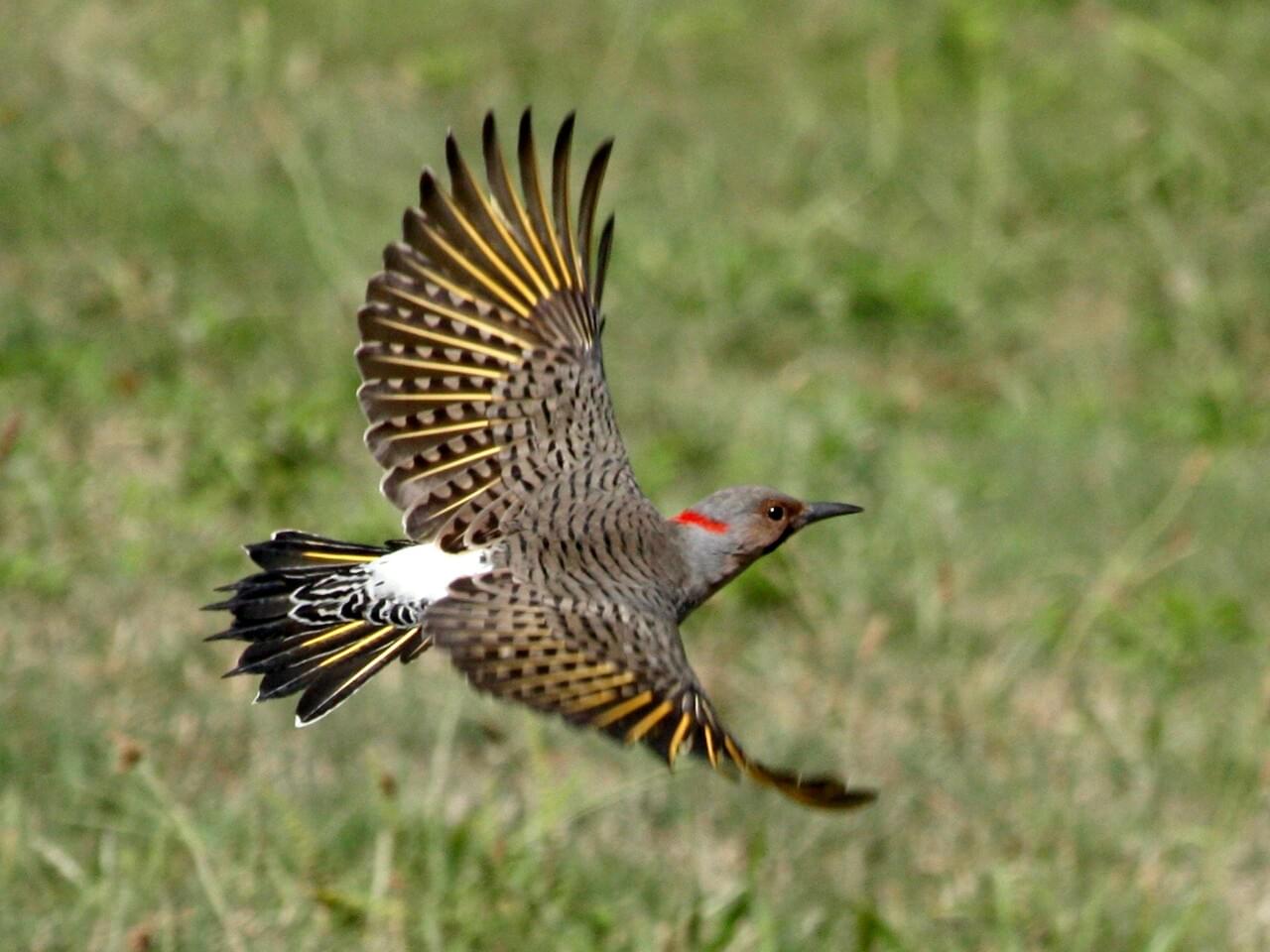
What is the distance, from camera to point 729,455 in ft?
24.7

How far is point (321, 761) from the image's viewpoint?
549cm

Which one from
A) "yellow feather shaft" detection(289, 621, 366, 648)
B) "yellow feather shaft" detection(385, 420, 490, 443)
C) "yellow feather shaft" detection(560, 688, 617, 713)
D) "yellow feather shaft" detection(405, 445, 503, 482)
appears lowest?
"yellow feather shaft" detection(560, 688, 617, 713)

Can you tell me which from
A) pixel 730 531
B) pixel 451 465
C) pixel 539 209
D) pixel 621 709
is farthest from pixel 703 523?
pixel 621 709

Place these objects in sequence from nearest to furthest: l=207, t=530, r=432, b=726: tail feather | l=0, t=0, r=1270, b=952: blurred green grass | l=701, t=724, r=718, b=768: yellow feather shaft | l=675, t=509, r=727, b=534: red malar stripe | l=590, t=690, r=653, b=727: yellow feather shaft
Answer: l=701, t=724, r=718, b=768: yellow feather shaft, l=590, t=690, r=653, b=727: yellow feather shaft, l=207, t=530, r=432, b=726: tail feather, l=675, t=509, r=727, b=534: red malar stripe, l=0, t=0, r=1270, b=952: blurred green grass

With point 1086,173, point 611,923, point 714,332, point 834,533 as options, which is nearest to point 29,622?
point 611,923

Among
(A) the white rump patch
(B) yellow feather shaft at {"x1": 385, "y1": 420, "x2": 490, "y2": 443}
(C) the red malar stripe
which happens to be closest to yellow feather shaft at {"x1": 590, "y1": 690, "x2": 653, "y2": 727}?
(A) the white rump patch

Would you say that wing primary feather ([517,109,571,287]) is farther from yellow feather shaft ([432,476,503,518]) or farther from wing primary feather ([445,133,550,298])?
yellow feather shaft ([432,476,503,518])

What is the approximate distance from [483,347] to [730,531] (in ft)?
2.10

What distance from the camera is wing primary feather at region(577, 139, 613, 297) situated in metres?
4.25

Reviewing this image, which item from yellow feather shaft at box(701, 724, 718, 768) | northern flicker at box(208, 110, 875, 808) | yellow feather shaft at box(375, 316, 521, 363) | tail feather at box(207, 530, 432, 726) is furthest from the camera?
yellow feather shaft at box(375, 316, 521, 363)

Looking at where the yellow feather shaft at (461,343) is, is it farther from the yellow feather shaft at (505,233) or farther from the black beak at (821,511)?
the black beak at (821,511)

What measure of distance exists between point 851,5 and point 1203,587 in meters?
3.89

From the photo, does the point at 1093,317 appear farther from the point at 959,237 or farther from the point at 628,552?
the point at 628,552

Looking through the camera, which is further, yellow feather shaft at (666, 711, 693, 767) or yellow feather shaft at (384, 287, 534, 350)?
yellow feather shaft at (384, 287, 534, 350)
